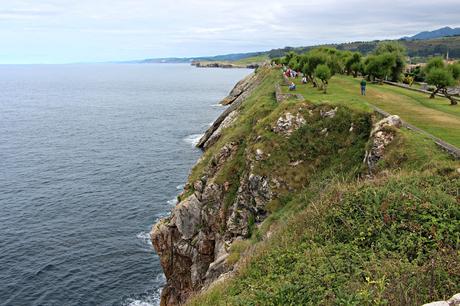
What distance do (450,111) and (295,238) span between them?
79.3 feet

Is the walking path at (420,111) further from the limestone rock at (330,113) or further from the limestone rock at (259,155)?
the limestone rock at (259,155)

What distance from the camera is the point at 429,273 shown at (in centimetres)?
1151

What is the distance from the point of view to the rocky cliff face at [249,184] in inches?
1100

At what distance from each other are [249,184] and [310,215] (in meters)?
11.5

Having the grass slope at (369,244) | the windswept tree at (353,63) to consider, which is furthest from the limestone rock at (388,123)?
the windswept tree at (353,63)

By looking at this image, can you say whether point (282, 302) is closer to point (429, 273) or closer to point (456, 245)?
point (429, 273)

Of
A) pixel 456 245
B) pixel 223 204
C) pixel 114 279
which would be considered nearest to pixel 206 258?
pixel 223 204

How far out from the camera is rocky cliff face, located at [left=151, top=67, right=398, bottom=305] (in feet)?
91.7

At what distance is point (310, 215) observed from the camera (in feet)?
59.0

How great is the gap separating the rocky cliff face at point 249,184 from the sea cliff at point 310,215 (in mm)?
83

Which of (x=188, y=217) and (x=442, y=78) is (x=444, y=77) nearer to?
(x=442, y=78)

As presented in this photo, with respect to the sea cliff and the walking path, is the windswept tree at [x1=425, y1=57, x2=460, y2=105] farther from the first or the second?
the sea cliff

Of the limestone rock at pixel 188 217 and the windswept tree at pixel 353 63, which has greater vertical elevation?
the windswept tree at pixel 353 63

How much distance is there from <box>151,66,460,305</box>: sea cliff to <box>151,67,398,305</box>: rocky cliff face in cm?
8
